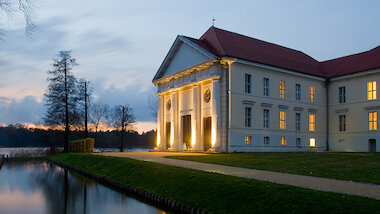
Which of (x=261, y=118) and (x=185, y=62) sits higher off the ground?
(x=185, y=62)

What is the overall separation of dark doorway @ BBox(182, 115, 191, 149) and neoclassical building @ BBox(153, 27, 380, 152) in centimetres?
11

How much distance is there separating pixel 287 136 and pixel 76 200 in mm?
26071

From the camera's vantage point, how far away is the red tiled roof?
3456 cm

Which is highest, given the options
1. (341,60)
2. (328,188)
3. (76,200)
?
(341,60)

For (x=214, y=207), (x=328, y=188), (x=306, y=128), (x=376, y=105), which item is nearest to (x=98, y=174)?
(x=214, y=207)

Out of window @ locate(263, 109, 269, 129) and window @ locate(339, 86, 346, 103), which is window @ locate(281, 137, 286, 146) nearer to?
window @ locate(263, 109, 269, 129)

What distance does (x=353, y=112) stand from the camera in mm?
38281

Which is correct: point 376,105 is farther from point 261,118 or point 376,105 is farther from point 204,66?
point 204,66

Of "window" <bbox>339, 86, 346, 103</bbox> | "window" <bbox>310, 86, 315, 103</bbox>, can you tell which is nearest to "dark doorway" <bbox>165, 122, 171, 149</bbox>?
"window" <bbox>310, 86, 315, 103</bbox>

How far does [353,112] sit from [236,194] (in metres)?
31.7

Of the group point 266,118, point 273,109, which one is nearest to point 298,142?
point 273,109

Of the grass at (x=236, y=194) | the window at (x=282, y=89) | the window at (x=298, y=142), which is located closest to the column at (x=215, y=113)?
the window at (x=282, y=89)

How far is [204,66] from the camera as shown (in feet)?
113

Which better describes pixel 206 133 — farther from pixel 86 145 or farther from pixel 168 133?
pixel 86 145
